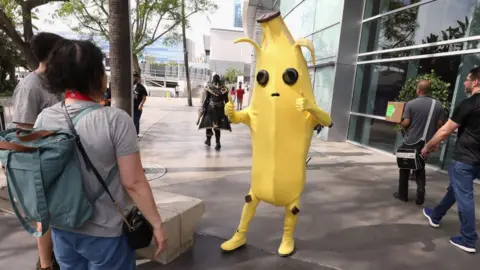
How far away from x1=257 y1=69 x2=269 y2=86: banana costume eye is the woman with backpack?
1415 millimetres

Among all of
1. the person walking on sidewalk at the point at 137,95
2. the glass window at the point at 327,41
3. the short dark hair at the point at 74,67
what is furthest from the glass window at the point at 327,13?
the short dark hair at the point at 74,67

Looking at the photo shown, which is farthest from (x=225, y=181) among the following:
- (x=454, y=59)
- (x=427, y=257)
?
(x=454, y=59)

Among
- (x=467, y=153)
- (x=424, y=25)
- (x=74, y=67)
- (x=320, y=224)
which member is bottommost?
(x=320, y=224)

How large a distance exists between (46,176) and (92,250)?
424 mm

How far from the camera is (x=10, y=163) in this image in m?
1.23

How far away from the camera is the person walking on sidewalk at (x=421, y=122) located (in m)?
4.20

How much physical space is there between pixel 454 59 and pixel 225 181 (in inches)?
210

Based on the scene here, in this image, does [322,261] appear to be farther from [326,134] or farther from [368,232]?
[326,134]

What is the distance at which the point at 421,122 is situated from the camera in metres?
4.23

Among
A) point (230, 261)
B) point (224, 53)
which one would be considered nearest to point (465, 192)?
point (230, 261)

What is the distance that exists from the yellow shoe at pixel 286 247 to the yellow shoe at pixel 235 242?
1.19 feet

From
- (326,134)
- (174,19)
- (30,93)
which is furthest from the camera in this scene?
(174,19)

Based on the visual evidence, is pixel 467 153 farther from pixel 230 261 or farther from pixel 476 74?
pixel 230 261

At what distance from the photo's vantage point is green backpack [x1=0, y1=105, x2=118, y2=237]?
119 cm
